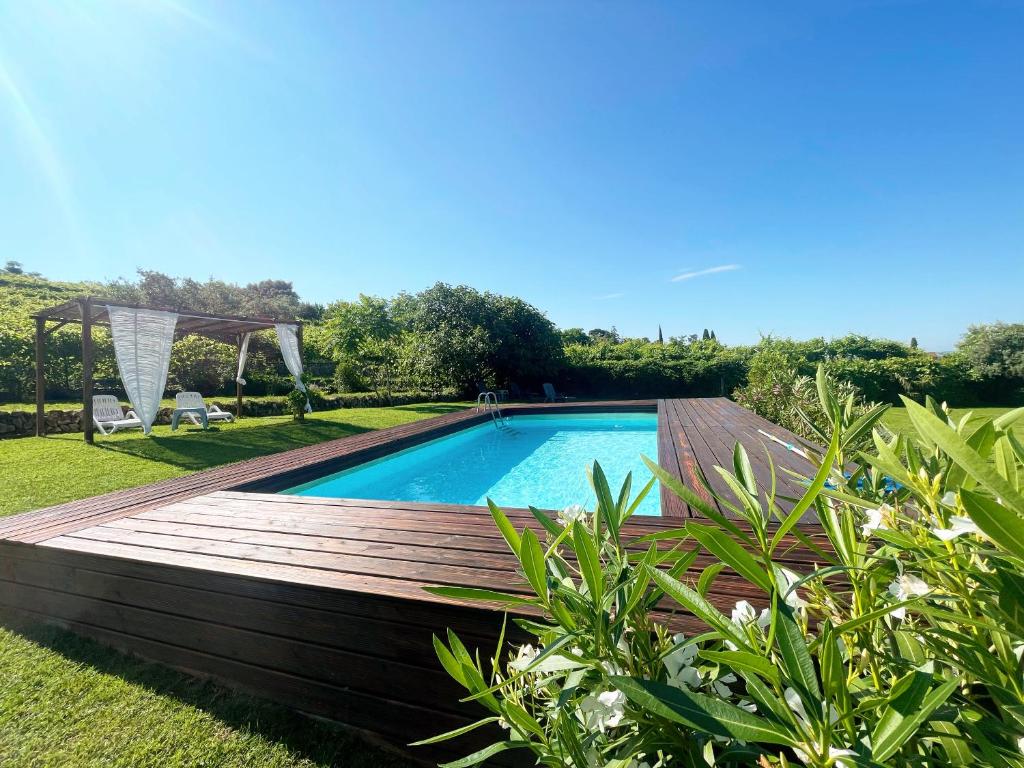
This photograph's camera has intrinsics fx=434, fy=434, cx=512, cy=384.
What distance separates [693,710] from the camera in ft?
1.52

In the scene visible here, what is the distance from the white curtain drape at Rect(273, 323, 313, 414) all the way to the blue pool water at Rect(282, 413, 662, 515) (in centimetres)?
462

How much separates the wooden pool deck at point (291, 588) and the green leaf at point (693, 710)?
2.06ft

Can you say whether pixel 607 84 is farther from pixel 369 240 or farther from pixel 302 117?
pixel 369 240

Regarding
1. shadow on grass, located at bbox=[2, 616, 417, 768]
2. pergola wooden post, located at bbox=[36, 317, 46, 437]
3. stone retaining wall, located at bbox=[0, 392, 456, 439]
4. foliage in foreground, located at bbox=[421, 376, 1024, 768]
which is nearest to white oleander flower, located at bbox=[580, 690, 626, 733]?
foliage in foreground, located at bbox=[421, 376, 1024, 768]

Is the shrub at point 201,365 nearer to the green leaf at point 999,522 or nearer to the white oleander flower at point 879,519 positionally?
the white oleander flower at point 879,519

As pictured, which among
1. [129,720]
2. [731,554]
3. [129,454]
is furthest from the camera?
[129,454]

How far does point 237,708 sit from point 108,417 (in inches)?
365

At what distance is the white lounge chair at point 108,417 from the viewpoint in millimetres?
7891

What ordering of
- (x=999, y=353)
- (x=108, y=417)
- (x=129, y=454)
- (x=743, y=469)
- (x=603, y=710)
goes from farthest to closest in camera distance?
1. (x=999, y=353)
2. (x=108, y=417)
3. (x=129, y=454)
4. (x=743, y=469)
5. (x=603, y=710)

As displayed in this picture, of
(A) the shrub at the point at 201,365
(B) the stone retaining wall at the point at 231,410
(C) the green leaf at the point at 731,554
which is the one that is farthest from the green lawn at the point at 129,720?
(A) the shrub at the point at 201,365

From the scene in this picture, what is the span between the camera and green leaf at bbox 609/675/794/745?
444 mm

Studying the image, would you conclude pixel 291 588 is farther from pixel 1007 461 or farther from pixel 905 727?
pixel 1007 461

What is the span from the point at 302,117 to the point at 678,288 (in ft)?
59.2

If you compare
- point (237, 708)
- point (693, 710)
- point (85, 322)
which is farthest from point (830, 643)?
point (85, 322)
